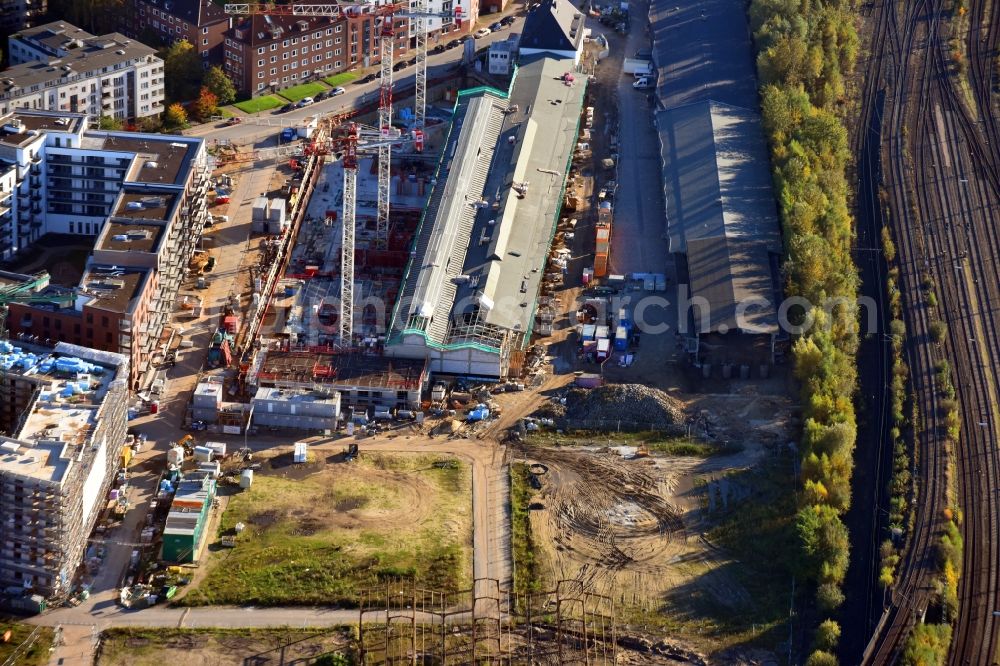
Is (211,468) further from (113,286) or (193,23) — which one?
(193,23)

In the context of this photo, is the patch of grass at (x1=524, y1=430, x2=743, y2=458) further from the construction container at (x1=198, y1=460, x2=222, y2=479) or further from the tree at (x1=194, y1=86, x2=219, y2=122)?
the tree at (x1=194, y1=86, x2=219, y2=122)

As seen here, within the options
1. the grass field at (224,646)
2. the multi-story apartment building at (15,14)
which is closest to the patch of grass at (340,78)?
the multi-story apartment building at (15,14)

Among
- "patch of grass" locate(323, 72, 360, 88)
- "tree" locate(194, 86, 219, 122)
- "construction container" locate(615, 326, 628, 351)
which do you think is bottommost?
"construction container" locate(615, 326, 628, 351)

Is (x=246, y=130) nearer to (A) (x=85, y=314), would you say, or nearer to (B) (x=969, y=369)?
(A) (x=85, y=314)

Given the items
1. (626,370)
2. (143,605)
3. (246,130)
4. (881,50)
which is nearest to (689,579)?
(626,370)

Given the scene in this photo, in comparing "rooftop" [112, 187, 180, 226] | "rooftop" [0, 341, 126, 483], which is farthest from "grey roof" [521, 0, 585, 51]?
"rooftop" [0, 341, 126, 483]

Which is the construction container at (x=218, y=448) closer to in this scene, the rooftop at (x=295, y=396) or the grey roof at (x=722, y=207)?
the rooftop at (x=295, y=396)
